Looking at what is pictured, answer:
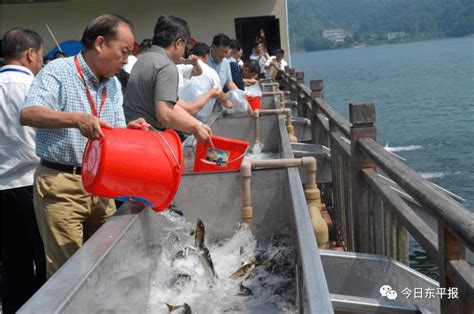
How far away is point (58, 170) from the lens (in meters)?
3.26

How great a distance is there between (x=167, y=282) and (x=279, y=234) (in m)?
0.90

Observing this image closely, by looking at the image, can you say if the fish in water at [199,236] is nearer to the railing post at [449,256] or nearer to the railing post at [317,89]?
the railing post at [449,256]

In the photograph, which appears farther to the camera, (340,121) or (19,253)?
(340,121)

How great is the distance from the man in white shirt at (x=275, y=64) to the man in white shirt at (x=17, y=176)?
12.0 metres

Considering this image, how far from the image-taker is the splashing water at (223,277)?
3.09 metres

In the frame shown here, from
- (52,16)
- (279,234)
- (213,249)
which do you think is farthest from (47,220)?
(52,16)

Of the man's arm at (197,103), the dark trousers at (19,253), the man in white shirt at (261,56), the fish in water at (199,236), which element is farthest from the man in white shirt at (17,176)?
the man in white shirt at (261,56)

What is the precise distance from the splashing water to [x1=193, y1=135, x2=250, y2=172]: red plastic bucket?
0.52 meters

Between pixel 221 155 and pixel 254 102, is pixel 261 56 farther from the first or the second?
pixel 221 155

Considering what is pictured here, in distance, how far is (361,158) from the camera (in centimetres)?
439

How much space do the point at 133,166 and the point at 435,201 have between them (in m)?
1.43

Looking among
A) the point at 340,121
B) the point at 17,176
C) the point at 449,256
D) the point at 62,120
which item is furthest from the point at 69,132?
the point at 340,121

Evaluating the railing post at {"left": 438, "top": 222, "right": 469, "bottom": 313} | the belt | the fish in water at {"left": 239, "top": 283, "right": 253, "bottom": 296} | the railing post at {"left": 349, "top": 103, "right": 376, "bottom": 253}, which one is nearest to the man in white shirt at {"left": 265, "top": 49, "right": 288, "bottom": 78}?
the railing post at {"left": 349, "top": 103, "right": 376, "bottom": 253}

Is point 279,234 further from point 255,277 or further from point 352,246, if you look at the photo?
point 352,246
